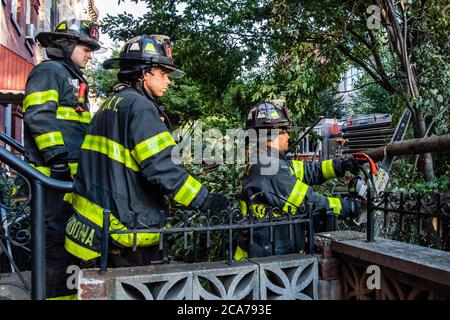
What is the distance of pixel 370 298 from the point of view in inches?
93.5

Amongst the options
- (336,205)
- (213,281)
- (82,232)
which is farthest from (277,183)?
(82,232)

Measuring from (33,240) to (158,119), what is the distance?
0.97m

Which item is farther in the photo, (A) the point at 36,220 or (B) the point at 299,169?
(B) the point at 299,169

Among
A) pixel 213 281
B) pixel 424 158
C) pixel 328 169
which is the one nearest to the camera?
pixel 213 281

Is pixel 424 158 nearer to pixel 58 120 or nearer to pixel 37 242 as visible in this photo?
pixel 58 120

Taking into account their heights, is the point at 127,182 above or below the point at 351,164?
below

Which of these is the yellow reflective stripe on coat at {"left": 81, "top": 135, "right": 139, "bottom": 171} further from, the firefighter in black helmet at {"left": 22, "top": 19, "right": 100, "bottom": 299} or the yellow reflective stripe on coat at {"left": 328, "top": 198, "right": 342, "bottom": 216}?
the yellow reflective stripe on coat at {"left": 328, "top": 198, "right": 342, "bottom": 216}

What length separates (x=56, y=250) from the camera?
3.06 meters

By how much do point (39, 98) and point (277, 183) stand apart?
1979 mm

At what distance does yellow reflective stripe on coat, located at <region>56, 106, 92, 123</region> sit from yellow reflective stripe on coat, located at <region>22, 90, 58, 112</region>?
13 cm

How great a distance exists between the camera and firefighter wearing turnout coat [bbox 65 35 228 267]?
92.4 inches

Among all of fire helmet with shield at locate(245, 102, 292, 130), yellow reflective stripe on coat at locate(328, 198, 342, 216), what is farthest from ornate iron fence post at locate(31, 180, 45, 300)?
yellow reflective stripe on coat at locate(328, 198, 342, 216)

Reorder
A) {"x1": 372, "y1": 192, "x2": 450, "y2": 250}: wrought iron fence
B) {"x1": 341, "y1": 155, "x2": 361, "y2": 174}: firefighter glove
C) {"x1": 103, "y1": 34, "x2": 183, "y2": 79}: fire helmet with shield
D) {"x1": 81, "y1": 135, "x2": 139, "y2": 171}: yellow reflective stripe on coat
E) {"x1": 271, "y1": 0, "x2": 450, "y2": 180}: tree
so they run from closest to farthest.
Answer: {"x1": 372, "y1": 192, "x2": 450, "y2": 250}: wrought iron fence
{"x1": 81, "y1": 135, "x2": 139, "y2": 171}: yellow reflective stripe on coat
{"x1": 103, "y1": 34, "x2": 183, "y2": 79}: fire helmet with shield
{"x1": 341, "y1": 155, "x2": 361, "y2": 174}: firefighter glove
{"x1": 271, "y1": 0, "x2": 450, "y2": 180}: tree

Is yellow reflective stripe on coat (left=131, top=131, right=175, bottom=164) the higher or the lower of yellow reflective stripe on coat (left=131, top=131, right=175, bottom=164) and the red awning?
the lower
